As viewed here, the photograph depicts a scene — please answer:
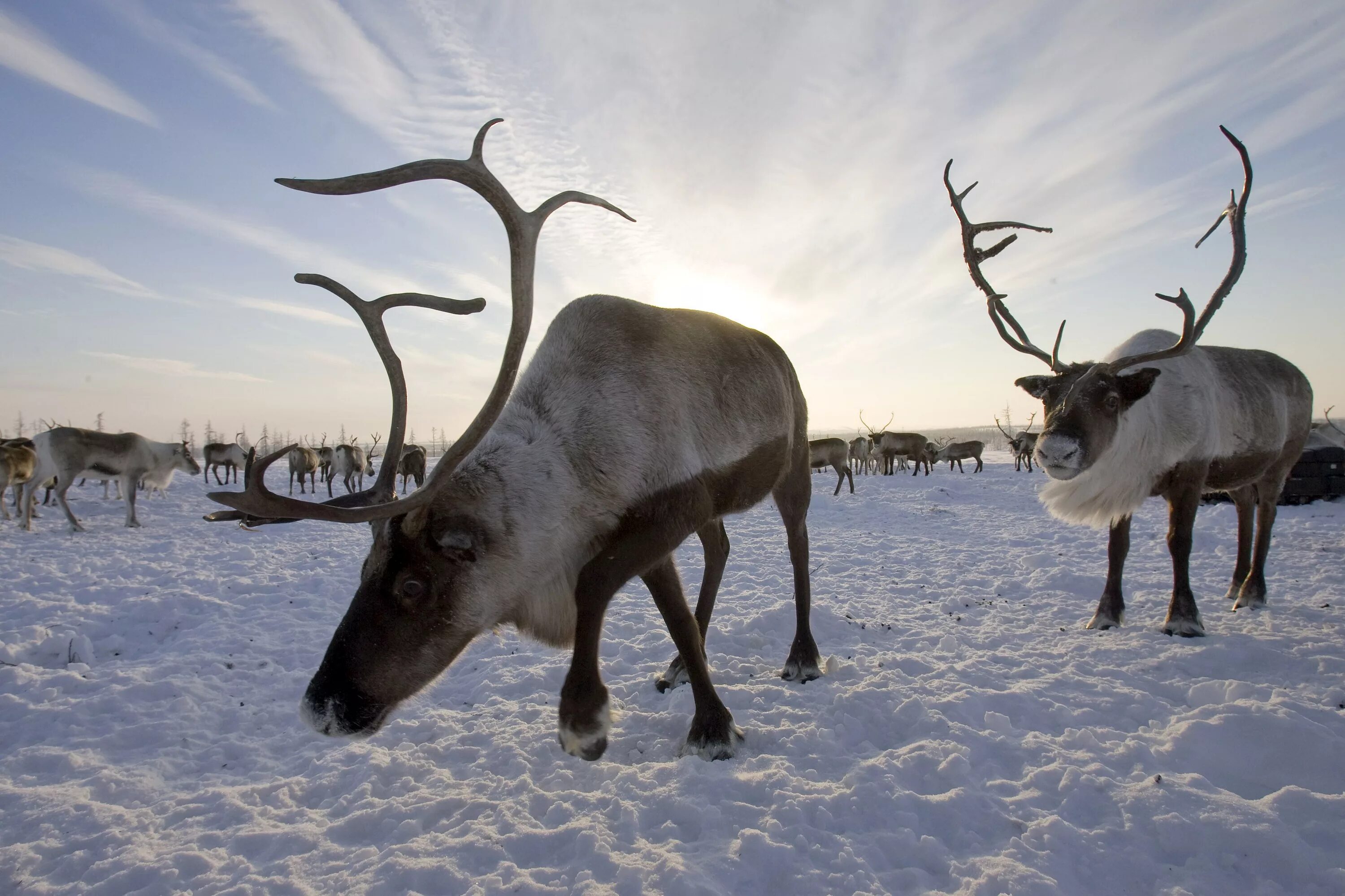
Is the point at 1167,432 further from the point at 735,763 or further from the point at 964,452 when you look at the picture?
the point at 964,452

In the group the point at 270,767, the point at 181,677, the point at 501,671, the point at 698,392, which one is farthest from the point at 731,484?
the point at 181,677

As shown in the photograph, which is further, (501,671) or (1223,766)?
(501,671)

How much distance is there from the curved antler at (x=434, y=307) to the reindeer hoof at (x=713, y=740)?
1636 millimetres

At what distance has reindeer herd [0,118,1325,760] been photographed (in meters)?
2.08

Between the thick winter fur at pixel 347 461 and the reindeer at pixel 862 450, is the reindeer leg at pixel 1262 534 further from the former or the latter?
the reindeer at pixel 862 450

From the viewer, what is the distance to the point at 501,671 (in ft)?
13.0

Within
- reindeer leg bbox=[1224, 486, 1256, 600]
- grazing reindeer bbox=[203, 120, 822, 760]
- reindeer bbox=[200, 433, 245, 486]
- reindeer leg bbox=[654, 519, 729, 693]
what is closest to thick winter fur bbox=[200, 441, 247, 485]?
reindeer bbox=[200, 433, 245, 486]

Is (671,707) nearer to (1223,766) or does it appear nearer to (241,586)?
(1223,766)

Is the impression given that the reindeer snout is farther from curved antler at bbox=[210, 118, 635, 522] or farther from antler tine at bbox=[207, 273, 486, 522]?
antler tine at bbox=[207, 273, 486, 522]

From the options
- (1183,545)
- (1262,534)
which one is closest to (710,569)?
(1183,545)

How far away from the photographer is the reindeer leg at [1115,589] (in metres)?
4.48

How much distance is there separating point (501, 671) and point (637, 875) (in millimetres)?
2339

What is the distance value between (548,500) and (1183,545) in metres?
4.71

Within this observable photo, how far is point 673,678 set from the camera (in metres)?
3.63
